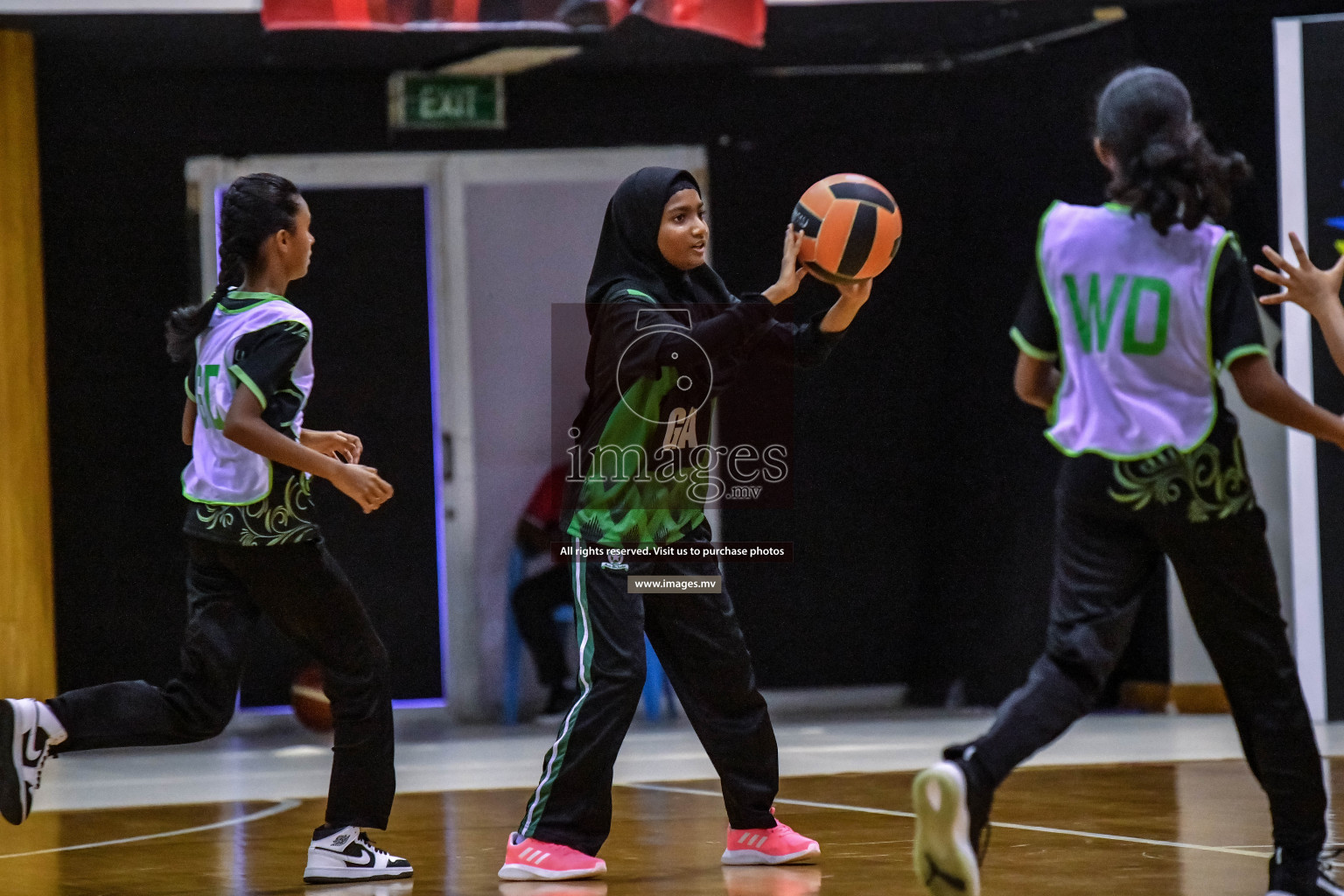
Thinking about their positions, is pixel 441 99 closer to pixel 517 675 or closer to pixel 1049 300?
pixel 517 675

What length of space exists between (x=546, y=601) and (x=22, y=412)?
110 inches

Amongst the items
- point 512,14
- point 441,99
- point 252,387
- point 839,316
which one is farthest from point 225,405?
point 441,99

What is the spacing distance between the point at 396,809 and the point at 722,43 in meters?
4.59

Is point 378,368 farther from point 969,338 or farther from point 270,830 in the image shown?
point 270,830

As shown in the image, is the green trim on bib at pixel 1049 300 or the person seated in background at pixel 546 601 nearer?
the green trim on bib at pixel 1049 300

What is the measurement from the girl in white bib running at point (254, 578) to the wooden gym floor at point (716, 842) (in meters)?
0.29

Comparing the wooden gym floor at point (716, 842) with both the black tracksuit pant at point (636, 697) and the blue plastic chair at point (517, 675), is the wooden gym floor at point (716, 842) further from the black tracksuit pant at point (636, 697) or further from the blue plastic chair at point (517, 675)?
the blue plastic chair at point (517, 675)

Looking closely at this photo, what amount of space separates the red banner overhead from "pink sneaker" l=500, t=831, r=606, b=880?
4348mm

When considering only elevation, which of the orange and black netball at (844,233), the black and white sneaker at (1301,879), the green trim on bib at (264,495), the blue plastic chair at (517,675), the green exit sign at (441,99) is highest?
the green exit sign at (441,99)

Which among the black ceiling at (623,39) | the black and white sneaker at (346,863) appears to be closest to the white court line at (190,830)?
the black and white sneaker at (346,863)

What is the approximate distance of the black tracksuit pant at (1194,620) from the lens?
3346 mm

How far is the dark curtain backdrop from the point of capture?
8523 mm

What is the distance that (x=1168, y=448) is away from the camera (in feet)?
11.0

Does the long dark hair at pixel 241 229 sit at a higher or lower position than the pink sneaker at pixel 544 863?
higher
